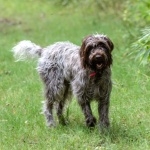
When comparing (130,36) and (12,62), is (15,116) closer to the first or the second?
(12,62)

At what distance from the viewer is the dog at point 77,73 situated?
7527 mm

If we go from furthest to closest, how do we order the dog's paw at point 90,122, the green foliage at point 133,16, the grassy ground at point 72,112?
the green foliage at point 133,16, the dog's paw at point 90,122, the grassy ground at point 72,112

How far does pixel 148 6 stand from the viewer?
8.77m

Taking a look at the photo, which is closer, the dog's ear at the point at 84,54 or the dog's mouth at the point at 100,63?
the dog's mouth at the point at 100,63

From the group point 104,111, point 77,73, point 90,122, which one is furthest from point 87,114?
point 77,73

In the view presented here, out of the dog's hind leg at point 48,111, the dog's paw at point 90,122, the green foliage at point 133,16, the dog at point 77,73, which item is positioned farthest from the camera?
the green foliage at point 133,16

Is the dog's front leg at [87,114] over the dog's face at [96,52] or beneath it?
beneath

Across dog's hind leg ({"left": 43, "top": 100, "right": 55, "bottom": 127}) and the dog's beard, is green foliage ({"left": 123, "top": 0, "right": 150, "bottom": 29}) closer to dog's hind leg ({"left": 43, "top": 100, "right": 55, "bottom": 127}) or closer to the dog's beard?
dog's hind leg ({"left": 43, "top": 100, "right": 55, "bottom": 127})

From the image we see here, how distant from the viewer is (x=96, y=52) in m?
7.40

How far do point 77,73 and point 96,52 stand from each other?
704mm

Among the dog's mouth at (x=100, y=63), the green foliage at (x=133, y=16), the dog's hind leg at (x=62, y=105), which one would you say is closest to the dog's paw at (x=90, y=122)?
the dog's hind leg at (x=62, y=105)

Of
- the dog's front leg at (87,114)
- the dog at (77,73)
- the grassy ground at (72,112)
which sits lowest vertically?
the grassy ground at (72,112)

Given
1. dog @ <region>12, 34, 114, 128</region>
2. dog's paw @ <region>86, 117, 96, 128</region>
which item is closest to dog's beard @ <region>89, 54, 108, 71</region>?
dog @ <region>12, 34, 114, 128</region>

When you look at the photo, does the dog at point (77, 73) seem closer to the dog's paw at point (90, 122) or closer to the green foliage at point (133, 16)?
the dog's paw at point (90, 122)
